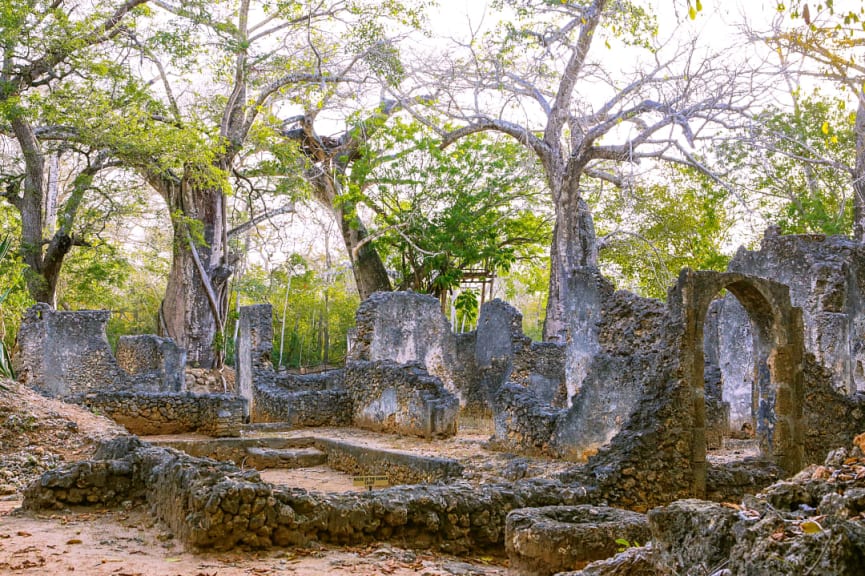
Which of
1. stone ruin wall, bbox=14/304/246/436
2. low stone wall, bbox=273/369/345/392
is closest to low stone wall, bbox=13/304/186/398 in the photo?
stone ruin wall, bbox=14/304/246/436

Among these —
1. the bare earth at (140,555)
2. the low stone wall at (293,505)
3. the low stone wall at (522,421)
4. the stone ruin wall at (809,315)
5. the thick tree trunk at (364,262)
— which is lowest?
the bare earth at (140,555)


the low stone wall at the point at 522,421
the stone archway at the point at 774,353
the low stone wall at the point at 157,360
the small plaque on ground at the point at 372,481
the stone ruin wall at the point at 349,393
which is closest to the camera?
the stone archway at the point at 774,353

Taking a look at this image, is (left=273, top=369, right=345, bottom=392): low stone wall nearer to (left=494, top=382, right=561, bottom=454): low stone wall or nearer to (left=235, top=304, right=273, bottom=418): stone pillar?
(left=235, top=304, right=273, bottom=418): stone pillar

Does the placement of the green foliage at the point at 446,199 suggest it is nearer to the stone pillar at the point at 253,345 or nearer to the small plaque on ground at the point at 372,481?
the stone pillar at the point at 253,345

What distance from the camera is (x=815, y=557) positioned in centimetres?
309

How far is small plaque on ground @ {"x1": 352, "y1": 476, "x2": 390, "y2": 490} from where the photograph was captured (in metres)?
11.6

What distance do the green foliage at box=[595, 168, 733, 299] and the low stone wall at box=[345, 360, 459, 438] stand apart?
35.5 feet

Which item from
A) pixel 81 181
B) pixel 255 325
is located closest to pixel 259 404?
pixel 255 325

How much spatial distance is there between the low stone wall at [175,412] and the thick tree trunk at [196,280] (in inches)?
315

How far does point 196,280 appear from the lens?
2403cm

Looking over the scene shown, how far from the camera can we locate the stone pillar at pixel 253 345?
1955 cm

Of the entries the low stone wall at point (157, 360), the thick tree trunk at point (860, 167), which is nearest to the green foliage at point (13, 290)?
the low stone wall at point (157, 360)

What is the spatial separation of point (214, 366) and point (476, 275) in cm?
893

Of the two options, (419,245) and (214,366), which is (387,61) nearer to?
(419,245)
